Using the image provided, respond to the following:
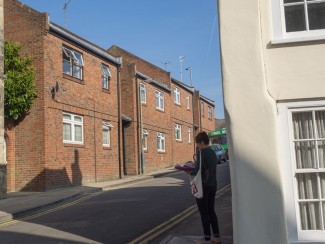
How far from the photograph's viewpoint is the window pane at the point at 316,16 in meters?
6.14

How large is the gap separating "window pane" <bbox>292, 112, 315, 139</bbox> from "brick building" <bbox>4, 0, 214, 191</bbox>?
537 inches

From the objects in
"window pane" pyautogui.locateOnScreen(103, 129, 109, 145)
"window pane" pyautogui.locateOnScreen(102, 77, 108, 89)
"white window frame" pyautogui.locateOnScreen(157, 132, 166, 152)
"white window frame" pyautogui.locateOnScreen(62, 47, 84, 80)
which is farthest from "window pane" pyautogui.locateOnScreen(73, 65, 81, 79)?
"white window frame" pyautogui.locateOnScreen(157, 132, 166, 152)

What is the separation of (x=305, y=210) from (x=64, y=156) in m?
14.7

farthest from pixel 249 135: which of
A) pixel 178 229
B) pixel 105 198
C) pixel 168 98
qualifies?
pixel 168 98

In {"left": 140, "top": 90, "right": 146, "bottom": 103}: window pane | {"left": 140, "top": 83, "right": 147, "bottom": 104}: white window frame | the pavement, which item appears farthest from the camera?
{"left": 140, "top": 90, "right": 146, "bottom": 103}: window pane

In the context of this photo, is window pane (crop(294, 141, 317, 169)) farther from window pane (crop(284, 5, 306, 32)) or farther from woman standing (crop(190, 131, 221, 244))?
woman standing (crop(190, 131, 221, 244))

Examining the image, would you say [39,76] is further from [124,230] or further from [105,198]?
[124,230]

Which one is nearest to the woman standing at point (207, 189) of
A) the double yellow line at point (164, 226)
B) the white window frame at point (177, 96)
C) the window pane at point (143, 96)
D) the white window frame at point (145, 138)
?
the double yellow line at point (164, 226)

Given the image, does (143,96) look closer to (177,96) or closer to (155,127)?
(155,127)

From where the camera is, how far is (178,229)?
365 inches

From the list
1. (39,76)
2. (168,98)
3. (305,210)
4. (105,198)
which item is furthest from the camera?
(168,98)

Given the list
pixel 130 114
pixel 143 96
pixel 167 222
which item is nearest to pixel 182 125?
pixel 143 96

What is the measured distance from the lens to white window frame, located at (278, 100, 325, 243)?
588cm

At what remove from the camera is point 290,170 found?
5.92 metres
